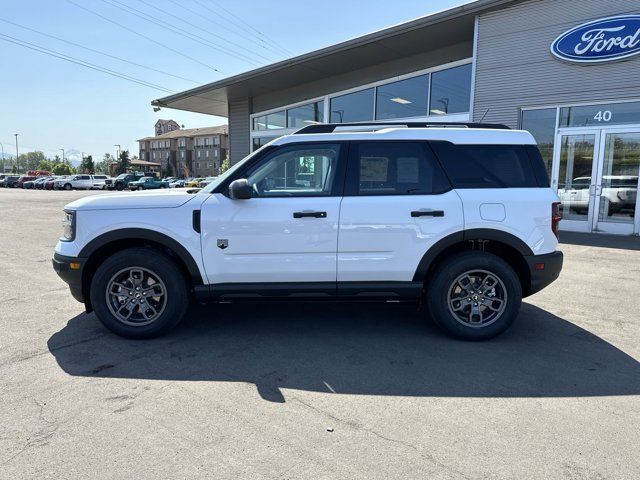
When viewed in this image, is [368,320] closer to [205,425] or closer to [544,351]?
[544,351]

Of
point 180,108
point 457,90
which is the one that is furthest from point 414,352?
point 180,108

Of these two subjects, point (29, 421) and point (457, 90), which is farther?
point (457, 90)

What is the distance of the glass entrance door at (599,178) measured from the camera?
11.1 metres

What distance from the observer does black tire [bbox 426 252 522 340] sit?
4332 mm

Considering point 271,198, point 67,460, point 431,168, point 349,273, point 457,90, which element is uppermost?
point 457,90

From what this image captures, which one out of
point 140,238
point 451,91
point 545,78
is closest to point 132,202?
point 140,238

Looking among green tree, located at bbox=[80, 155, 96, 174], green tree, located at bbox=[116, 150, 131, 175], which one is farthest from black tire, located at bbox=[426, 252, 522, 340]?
green tree, located at bbox=[116, 150, 131, 175]

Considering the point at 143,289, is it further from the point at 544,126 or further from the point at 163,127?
the point at 163,127

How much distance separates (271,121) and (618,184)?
42.2 ft

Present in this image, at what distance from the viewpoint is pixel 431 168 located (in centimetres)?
439

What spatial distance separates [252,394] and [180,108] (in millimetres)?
20274

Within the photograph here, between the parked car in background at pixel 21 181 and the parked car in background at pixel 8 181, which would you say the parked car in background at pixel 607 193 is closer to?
the parked car in background at pixel 21 181

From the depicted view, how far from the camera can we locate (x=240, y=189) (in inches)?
161

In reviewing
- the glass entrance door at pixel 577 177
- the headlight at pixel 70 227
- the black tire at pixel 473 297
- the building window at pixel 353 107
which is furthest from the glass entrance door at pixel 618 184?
the headlight at pixel 70 227
